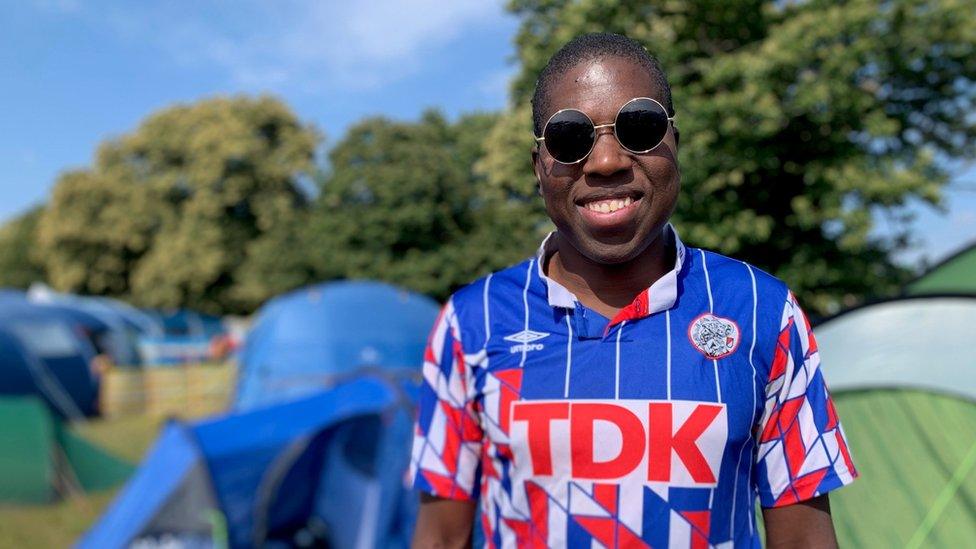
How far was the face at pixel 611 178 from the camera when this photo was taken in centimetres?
120

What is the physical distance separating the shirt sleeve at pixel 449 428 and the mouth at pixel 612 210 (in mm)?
298

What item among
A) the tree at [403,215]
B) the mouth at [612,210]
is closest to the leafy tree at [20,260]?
the tree at [403,215]

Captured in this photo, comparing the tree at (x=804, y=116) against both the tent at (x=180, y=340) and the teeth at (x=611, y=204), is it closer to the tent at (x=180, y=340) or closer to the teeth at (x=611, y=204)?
the teeth at (x=611, y=204)

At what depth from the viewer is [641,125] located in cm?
118

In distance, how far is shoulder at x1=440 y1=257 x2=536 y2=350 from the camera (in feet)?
4.24

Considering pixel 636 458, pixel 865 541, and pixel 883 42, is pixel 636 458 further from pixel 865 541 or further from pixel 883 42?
pixel 883 42

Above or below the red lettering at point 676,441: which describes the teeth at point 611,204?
above

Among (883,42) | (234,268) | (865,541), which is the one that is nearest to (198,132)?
(234,268)

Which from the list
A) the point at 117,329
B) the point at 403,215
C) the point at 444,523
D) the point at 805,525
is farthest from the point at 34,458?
the point at 403,215

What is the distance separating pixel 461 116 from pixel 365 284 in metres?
14.7

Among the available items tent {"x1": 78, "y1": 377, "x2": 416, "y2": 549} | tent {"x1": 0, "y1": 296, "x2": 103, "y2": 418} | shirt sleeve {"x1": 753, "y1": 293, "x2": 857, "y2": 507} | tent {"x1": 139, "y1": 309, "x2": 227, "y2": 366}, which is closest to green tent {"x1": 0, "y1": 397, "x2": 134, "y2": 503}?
Result: tent {"x1": 78, "y1": 377, "x2": 416, "y2": 549}

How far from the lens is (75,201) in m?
27.5

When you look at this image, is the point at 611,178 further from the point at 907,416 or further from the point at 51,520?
the point at 51,520

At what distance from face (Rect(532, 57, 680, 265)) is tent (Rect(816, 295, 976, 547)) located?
1.43 metres
